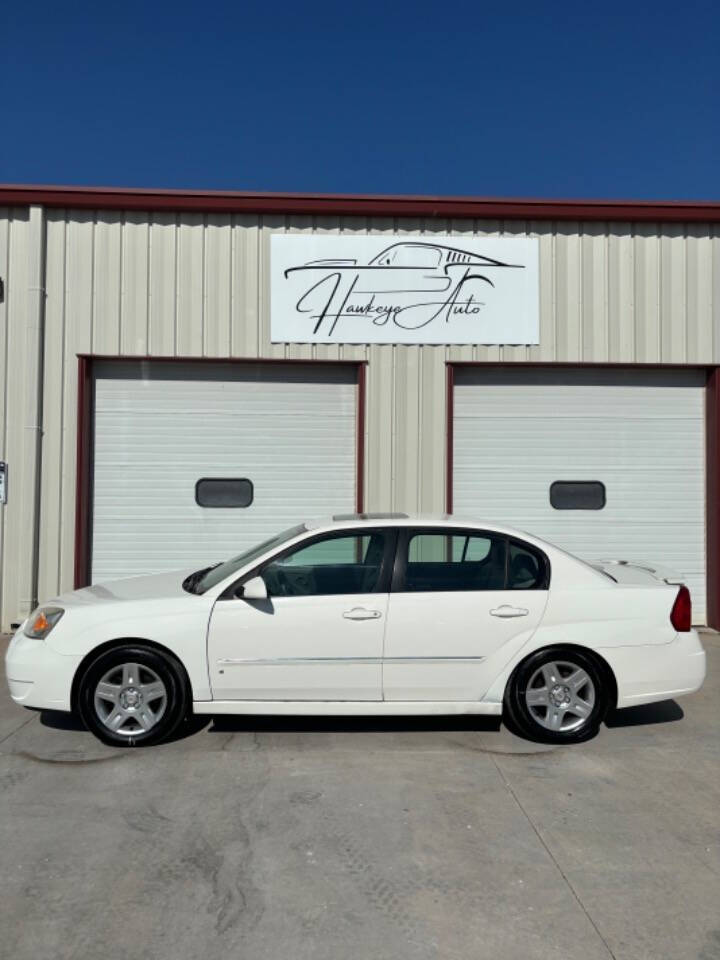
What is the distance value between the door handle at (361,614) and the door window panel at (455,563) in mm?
282

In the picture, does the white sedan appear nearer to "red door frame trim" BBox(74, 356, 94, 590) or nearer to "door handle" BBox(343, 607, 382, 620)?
"door handle" BBox(343, 607, 382, 620)

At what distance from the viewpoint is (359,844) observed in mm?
3773

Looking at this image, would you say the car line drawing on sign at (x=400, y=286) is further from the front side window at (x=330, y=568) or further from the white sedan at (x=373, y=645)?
the white sedan at (x=373, y=645)

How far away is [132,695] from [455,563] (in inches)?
90.9

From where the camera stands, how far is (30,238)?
8977 mm

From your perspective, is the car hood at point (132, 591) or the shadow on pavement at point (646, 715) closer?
the car hood at point (132, 591)

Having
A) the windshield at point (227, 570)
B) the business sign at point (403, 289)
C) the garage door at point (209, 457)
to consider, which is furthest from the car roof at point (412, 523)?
the business sign at point (403, 289)

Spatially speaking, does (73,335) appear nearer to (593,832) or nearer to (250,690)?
(250,690)

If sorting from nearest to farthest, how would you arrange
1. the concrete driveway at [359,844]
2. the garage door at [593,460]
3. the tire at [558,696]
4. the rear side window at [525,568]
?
the concrete driveway at [359,844]
the tire at [558,696]
the rear side window at [525,568]
the garage door at [593,460]

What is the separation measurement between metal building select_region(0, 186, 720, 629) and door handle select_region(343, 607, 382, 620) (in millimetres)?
4119

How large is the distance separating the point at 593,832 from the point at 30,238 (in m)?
8.37

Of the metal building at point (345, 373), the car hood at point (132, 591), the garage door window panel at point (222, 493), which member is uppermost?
the metal building at point (345, 373)

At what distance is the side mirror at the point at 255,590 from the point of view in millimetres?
4965

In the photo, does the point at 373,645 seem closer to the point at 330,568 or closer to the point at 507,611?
the point at 330,568
